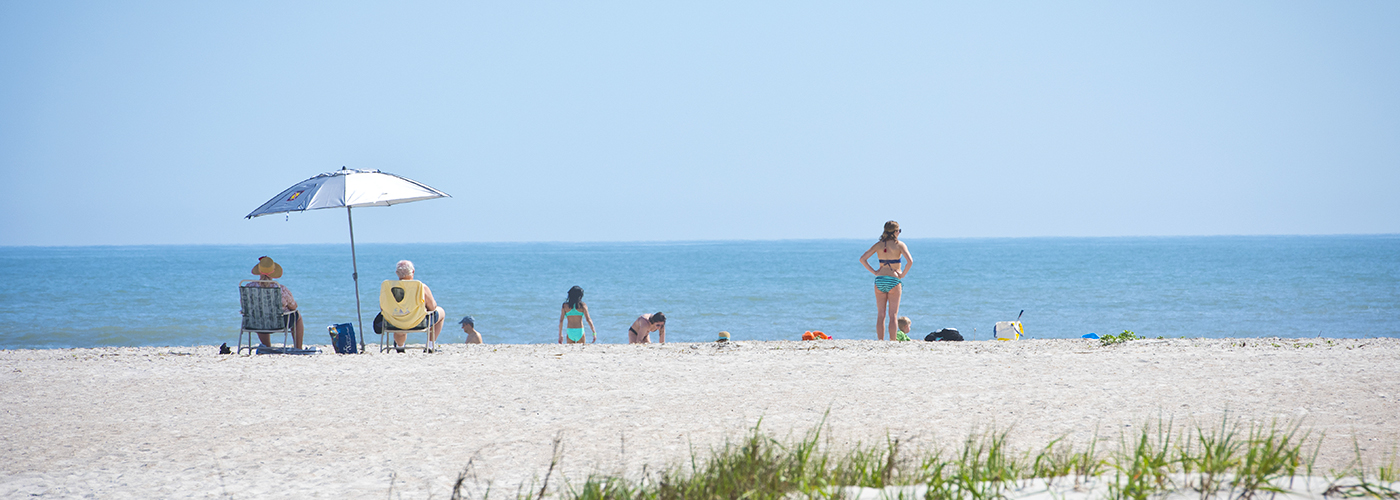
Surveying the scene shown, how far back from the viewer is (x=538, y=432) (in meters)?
5.02

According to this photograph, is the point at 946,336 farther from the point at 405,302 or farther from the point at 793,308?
the point at 793,308

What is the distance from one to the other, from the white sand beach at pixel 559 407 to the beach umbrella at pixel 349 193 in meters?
1.51

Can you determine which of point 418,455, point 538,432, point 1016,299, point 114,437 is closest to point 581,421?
point 538,432

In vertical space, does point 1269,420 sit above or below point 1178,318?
above

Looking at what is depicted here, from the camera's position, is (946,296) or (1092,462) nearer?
(1092,462)

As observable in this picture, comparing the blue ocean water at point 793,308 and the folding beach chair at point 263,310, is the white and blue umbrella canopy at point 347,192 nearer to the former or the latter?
the folding beach chair at point 263,310

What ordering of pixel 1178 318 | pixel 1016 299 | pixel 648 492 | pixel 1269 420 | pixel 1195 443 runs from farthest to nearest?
pixel 1016 299, pixel 1178 318, pixel 1269 420, pixel 1195 443, pixel 648 492

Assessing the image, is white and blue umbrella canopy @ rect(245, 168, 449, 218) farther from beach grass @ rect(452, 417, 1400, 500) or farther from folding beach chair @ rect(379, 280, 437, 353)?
beach grass @ rect(452, 417, 1400, 500)

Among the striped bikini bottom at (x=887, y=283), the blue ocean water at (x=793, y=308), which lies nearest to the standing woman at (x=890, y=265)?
the striped bikini bottom at (x=887, y=283)

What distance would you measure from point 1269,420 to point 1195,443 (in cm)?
88

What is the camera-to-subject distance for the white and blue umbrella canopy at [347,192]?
8.68 m

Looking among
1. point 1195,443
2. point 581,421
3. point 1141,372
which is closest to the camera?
point 1195,443

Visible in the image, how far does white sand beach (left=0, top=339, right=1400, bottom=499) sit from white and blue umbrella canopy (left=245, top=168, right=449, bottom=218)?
152cm

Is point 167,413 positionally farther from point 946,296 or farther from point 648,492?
point 946,296
